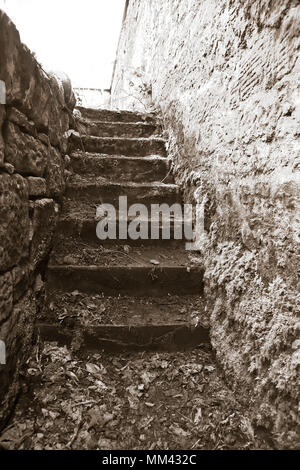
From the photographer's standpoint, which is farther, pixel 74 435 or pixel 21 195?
pixel 21 195

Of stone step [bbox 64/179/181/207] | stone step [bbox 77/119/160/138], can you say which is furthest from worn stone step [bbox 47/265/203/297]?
stone step [bbox 77/119/160/138]

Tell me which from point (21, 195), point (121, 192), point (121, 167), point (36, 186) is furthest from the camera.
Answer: point (121, 167)

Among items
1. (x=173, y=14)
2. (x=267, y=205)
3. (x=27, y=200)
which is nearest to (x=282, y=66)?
(x=267, y=205)

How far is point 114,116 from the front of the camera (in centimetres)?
343

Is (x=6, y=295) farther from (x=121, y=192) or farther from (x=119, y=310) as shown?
(x=121, y=192)

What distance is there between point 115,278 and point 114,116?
2.14 m

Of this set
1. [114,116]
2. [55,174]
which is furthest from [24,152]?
[114,116]

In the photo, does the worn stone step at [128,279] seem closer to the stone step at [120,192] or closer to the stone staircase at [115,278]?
the stone staircase at [115,278]

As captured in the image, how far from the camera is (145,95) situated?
4059mm

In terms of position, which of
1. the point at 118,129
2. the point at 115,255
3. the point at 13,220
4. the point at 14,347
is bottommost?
the point at 14,347

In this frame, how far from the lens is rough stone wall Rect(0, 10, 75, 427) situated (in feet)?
4.26

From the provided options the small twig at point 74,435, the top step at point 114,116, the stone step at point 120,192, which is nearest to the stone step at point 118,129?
the top step at point 114,116

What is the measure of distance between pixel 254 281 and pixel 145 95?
331cm
